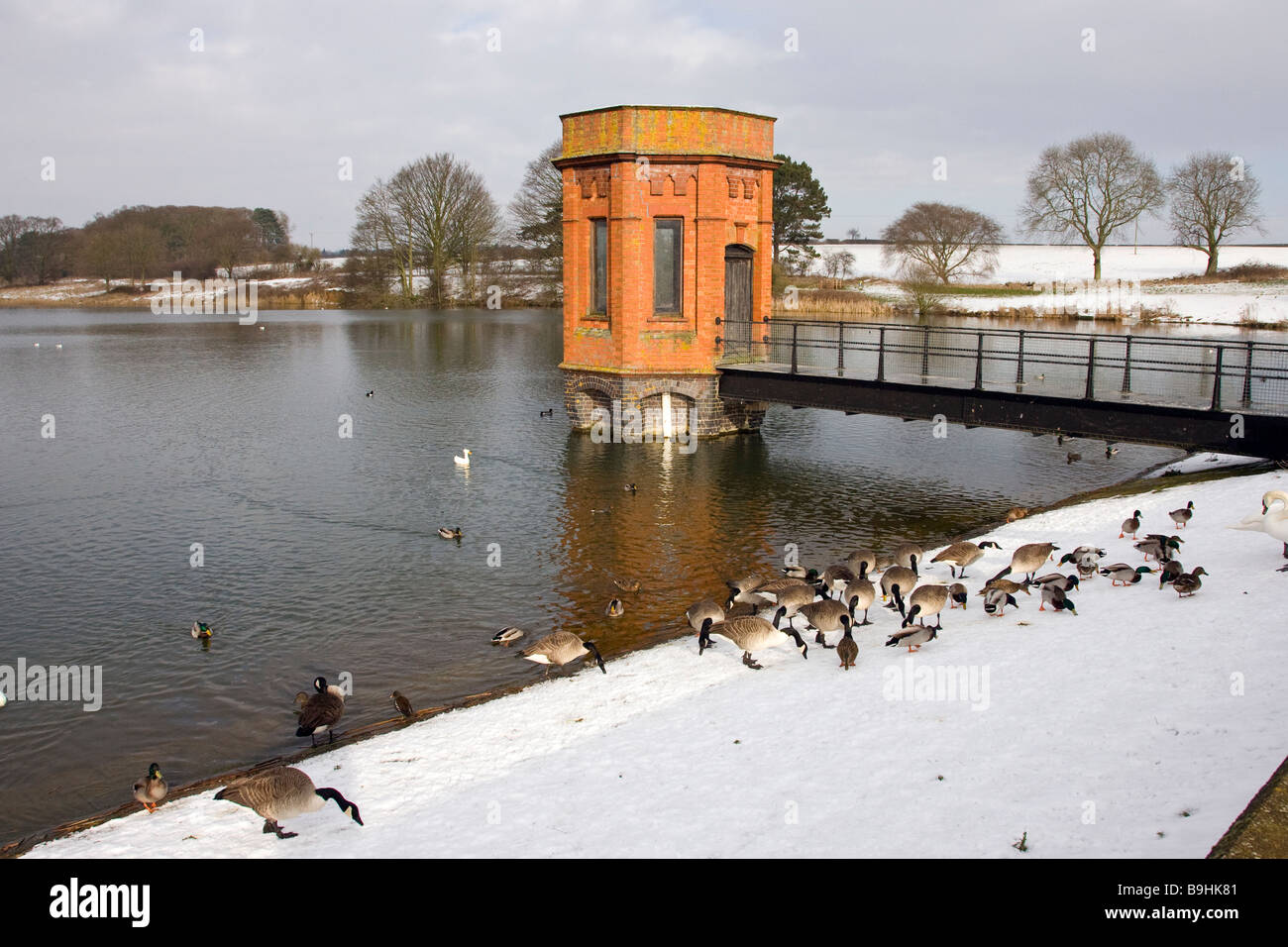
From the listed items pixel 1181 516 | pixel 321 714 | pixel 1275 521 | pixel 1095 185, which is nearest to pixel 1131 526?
pixel 1181 516

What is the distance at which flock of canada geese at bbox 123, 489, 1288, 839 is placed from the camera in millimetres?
11406

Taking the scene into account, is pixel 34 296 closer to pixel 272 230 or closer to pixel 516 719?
pixel 272 230

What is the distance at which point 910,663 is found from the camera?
36.0 ft

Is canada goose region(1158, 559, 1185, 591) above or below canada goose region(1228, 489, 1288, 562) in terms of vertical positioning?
below

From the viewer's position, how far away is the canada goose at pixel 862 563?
14.3 meters

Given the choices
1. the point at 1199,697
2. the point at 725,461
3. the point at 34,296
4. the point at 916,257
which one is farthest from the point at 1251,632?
the point at 34,296

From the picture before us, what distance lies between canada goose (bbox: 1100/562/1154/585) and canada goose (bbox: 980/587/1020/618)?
1.67 m

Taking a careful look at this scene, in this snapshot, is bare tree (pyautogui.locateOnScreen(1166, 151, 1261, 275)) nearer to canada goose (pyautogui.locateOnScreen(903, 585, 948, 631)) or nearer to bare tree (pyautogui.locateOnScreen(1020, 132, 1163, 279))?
bare tree (pyautogui.locateOnScreen(1020, 132, 1163, 279))

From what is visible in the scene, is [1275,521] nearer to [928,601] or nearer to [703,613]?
[928,601]

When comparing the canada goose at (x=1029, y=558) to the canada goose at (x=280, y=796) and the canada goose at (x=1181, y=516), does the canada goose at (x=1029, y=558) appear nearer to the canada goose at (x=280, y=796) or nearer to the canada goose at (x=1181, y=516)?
the canada goose at (x=1181, y=516)

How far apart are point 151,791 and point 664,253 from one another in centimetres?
2102

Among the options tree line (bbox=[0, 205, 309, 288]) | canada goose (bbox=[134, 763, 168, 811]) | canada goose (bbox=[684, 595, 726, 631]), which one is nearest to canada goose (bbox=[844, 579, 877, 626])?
canada goose (bbox=[684, 595, 726, 631])

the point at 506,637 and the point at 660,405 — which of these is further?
the point at 660,405

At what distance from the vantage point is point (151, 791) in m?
8.62
